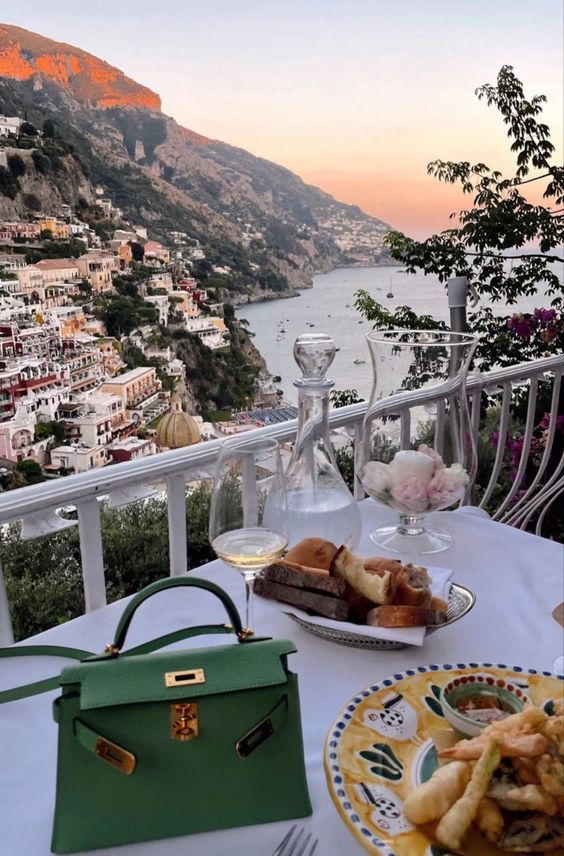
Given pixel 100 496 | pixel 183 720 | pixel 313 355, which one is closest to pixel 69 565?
pixel 100 496

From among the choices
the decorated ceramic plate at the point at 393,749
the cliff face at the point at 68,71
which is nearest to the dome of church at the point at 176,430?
the decorated ceramic plate at the point at 393,749

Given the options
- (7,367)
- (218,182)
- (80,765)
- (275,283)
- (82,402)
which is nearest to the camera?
(80,765)

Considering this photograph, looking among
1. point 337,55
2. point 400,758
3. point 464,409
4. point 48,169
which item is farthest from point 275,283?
point 400,758

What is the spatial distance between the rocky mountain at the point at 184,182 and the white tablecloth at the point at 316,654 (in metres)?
5.19

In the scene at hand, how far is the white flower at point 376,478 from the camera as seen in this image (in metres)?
1.17

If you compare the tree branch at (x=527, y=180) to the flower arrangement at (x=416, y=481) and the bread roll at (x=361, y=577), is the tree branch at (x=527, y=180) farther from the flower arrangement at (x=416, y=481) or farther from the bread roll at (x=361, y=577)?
the bread roll at (x=361, y=577)

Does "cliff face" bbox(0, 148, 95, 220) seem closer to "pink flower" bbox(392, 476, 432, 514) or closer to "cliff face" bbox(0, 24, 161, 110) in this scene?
"cliff face" bbox(0, 24, 161, 110)

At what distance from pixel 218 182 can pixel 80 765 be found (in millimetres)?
7312

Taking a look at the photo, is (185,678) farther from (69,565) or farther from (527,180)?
(527,180)

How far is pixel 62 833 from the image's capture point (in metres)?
0.58

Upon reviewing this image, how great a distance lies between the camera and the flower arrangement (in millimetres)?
1148

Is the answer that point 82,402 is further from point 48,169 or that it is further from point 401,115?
point 401,115

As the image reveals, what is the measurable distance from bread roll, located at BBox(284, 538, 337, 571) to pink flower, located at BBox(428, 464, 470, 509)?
0.94 feet

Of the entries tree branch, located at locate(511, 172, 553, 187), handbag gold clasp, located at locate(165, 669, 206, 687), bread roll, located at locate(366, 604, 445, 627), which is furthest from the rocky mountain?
handbag gold clasp, located at locate(165, 669, 206, 687)
